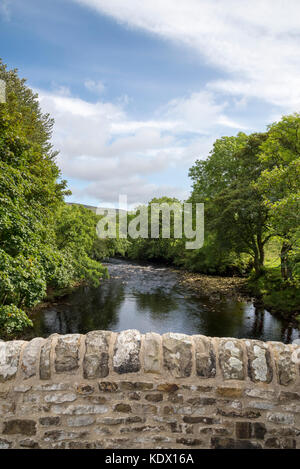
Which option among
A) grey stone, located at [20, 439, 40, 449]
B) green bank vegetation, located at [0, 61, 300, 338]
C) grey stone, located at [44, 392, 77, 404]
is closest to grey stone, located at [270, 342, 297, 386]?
grey stone, located at [44, 392, 77, 404]

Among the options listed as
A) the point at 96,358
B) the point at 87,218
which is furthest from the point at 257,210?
the point at 96,358

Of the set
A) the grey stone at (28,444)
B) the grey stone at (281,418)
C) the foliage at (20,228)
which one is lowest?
the grey stone at (28,444)

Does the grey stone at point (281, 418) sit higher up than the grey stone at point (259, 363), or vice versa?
the grey stone at point (259, 363)

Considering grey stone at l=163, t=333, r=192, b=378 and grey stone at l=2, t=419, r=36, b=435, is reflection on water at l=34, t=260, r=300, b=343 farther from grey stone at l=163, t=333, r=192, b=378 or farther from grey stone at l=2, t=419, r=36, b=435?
grey stone at l=163, t=333, r=192, b=378

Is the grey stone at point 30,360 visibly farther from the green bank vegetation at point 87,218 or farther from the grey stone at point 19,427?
the green bank vegetation at point 87,218

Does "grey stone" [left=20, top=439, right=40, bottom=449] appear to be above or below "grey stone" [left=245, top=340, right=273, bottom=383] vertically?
below

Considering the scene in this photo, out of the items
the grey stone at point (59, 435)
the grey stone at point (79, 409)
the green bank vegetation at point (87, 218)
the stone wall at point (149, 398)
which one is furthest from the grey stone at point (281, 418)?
the green bank vegetation at point (87, 218)

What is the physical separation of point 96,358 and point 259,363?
158 cm

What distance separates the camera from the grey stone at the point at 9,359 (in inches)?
106

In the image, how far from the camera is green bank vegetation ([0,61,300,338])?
7.26m

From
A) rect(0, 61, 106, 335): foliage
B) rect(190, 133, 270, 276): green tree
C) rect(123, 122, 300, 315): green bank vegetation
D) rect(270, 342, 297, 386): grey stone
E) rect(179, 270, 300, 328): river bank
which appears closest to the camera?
rect(270, 342, 297, 386): grey stone

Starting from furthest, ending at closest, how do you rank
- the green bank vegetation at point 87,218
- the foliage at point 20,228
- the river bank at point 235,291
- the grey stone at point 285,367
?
the river bank at point 235,291, the green bank vegetation at point 87,218, the foliage at point 20,228, the grey stone at point 285,367

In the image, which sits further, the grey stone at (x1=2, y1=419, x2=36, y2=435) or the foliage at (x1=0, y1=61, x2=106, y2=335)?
the foliage at (x1=0, y1=61, x2=106, y2=335)

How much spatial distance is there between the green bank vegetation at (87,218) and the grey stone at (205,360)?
15.1 ft
